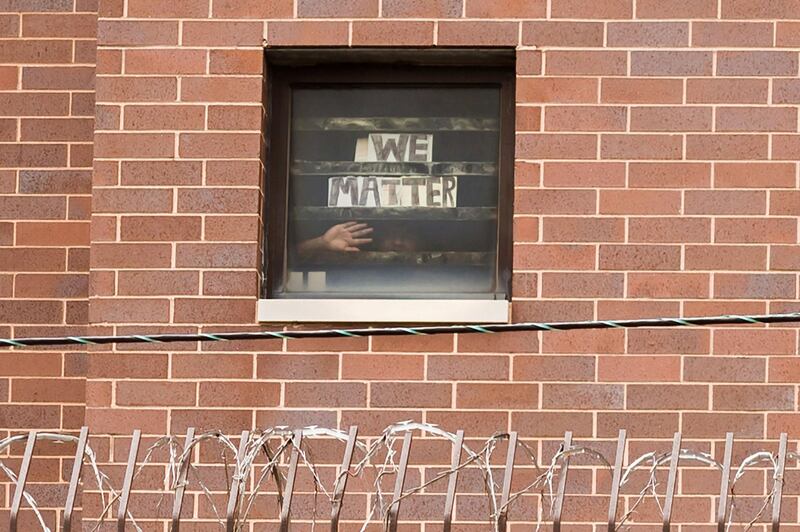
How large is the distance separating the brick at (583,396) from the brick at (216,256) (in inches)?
51.1

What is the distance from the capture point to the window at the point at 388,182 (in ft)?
23.0

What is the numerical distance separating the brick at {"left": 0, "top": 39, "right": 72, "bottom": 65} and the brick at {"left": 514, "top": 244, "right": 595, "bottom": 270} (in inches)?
86.2

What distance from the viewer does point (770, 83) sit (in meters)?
6.75

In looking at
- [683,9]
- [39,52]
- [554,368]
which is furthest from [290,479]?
[39,52]

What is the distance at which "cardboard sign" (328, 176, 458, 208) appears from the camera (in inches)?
277

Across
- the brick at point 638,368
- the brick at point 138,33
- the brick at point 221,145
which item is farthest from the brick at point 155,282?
the brick at point 638,368

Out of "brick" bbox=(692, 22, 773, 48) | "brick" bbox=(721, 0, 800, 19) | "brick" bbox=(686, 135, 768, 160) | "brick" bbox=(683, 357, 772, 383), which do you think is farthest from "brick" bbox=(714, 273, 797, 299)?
"brick" bbox=(721, 0, 800, 19)

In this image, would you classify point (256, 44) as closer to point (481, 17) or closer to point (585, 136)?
point (481, 17)

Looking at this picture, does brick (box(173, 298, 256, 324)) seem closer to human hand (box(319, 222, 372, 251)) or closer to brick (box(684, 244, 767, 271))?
human hand (box(319, 222, 372, 251))

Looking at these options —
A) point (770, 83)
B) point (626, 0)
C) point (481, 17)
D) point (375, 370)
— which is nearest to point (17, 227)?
point (375, 370)

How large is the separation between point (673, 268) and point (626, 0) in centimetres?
111

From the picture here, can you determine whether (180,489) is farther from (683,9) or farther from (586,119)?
(683,9)

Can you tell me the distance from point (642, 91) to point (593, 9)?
39cm

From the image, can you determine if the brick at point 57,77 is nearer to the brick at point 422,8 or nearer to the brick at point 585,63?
the brick at point 422,8
